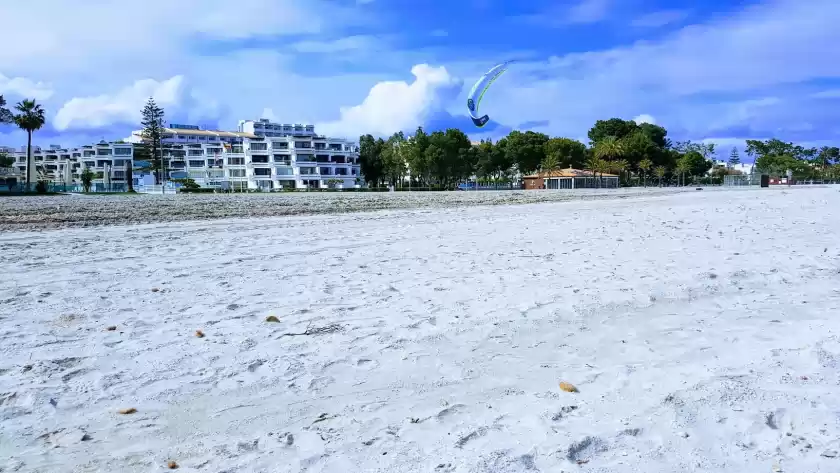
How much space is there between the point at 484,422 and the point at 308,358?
5.28 ft

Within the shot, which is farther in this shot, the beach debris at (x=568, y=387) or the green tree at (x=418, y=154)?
the green tree at (x=418, y=154)

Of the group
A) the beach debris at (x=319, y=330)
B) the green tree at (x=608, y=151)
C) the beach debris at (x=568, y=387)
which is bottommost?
the beach debris at (x=568, y=387)

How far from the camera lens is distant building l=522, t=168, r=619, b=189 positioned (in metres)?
88.9

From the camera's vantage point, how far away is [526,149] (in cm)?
9356

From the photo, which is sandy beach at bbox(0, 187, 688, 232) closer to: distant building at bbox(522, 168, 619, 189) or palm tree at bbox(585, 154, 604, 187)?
distant building at bbox(522, 168, 619, 189)

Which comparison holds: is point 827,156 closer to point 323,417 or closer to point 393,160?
point 393,160

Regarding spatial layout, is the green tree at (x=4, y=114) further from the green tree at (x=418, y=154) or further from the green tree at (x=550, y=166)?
the green tree at (x=550, y=166)

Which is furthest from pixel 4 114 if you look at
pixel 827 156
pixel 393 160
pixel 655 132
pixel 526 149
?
pixel 827 156

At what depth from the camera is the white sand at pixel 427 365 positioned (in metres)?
2.94

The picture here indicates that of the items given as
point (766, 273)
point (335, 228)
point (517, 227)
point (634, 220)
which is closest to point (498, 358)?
point (766, 273)

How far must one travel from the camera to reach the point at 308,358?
433 cm

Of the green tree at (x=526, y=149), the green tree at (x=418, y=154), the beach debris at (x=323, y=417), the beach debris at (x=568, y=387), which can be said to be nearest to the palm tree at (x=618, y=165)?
the green tree at (x=526, y=149)

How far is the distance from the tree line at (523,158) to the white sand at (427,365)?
2950 inches

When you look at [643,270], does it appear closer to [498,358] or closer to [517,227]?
[498,358]
